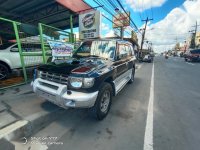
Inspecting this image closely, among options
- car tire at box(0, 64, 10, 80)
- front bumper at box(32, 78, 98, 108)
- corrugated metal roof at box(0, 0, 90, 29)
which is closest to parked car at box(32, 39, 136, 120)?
front bumper at box(32, 78, 98, 108)

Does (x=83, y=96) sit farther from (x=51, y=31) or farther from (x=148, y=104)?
(x=51, y=31)

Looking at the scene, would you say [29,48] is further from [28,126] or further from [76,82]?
[76,82]

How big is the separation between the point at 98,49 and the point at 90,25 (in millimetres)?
4054

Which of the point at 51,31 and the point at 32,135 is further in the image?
the point at 51,31

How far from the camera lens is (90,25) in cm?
768

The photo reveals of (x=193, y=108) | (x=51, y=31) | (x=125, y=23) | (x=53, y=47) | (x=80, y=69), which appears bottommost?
(x=193, y=108)

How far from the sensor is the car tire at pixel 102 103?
2.98 m

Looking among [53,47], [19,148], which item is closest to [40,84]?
[19,148]

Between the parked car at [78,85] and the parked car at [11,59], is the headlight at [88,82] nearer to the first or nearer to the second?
the parked car at [78,85]

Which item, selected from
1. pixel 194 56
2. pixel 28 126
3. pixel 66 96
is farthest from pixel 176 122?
pixel 194 56

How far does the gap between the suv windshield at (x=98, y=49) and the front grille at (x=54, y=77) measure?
5.20ft

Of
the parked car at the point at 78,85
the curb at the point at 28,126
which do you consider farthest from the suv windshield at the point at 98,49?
the curb at the point at 28,126

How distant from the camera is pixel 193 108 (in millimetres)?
Answer: 4188

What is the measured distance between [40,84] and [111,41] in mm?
2493
